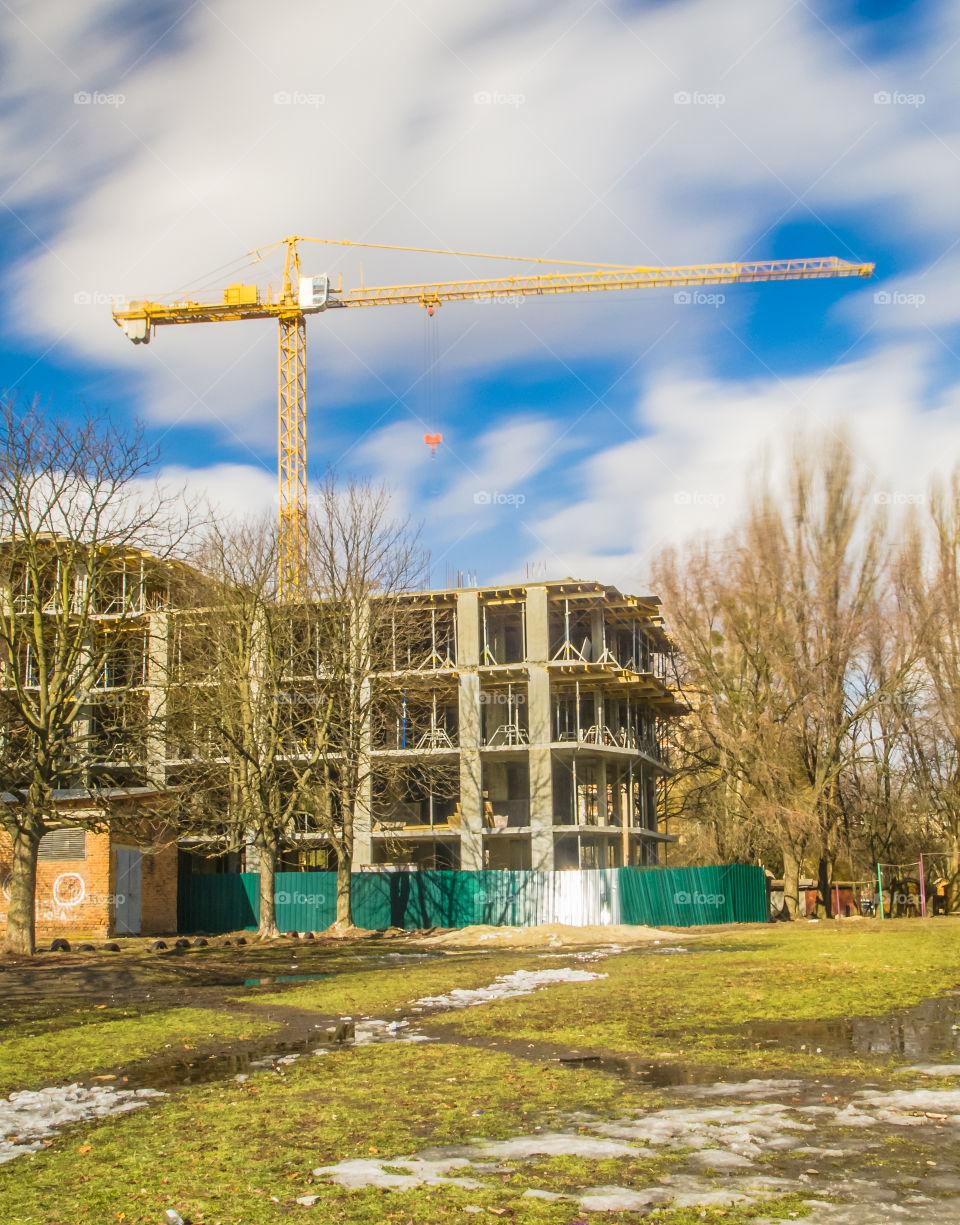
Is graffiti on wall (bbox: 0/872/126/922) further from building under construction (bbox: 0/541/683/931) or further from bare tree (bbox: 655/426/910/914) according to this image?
bare tree (bbox: 655/426/910/914)

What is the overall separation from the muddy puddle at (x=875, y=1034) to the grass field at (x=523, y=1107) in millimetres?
48

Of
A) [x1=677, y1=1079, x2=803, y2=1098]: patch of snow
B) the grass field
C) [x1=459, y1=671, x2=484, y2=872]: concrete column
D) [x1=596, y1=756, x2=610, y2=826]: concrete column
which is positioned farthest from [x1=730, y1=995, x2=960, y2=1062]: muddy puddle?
[x1=596, y1=756, x2=610, y2=826]: concrete column

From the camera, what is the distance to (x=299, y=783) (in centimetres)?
3056

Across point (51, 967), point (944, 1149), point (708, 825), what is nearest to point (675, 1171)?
point (944, 1149)

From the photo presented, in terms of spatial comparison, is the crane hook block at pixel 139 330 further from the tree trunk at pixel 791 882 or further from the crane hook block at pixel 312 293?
the tree trunk at pixel 791 882

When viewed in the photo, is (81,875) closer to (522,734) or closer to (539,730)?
(539,730)

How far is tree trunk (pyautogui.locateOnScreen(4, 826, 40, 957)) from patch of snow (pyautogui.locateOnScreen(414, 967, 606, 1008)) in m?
10.9

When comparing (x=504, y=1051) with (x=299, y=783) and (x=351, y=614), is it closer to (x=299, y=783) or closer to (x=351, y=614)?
(x=299, y=783)

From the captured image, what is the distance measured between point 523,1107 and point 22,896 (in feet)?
61.5

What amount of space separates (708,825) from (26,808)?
88.7ft

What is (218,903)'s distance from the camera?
36.9m

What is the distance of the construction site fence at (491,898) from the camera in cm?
3344

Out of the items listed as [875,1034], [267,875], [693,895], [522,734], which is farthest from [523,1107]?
[522,734]

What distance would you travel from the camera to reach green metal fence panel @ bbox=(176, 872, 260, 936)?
121 feet
